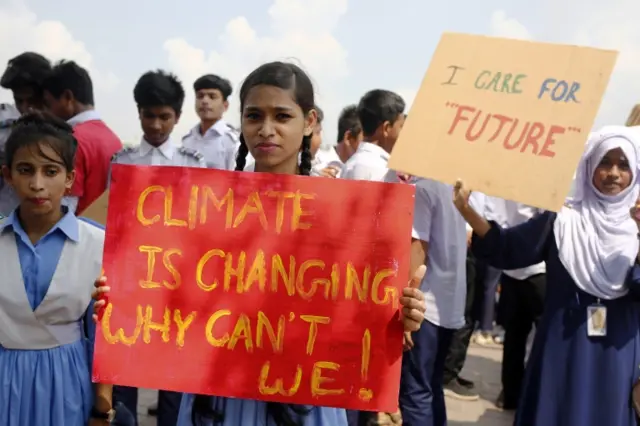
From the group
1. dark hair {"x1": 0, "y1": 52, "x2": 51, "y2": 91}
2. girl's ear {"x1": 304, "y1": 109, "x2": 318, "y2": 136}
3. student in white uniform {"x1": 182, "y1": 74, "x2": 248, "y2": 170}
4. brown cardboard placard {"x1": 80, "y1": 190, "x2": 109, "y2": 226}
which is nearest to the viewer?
girl's ear {"x1": 304, "y1": 109, "x2": 318, "y2": 136}

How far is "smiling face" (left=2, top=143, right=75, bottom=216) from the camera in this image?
81.2 inches

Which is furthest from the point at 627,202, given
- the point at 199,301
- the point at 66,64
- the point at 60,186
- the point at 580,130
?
the point at 66,64

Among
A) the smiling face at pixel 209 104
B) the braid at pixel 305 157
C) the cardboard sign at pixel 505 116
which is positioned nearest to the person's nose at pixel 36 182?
the braid at pixel 305 157

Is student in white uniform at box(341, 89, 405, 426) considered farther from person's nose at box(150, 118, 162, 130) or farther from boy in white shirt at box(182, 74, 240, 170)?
boy in white shirt at box(182, 74, 240, 170)

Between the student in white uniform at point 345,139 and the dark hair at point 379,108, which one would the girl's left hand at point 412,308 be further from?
the student in white uniform at point 345,139

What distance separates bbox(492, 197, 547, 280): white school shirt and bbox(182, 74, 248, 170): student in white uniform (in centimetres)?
227

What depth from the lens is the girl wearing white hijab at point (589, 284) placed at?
2.63 metres

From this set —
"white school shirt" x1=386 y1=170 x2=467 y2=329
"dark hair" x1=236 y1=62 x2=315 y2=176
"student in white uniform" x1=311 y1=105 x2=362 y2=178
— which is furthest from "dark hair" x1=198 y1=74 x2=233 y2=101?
"dark hair" x1=236 y1=62 x2=315 y2=176

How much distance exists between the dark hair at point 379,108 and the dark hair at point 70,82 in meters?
1.75

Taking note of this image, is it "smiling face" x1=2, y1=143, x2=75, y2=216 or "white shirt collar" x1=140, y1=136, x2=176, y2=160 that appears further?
"white shirt collar" x1=140, y1=136, x2=176, y2=160

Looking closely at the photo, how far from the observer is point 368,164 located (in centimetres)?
359

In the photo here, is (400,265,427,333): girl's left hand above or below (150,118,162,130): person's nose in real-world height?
below

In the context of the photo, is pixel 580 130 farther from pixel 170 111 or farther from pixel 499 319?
pixel 499 319

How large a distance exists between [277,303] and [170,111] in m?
2.46
